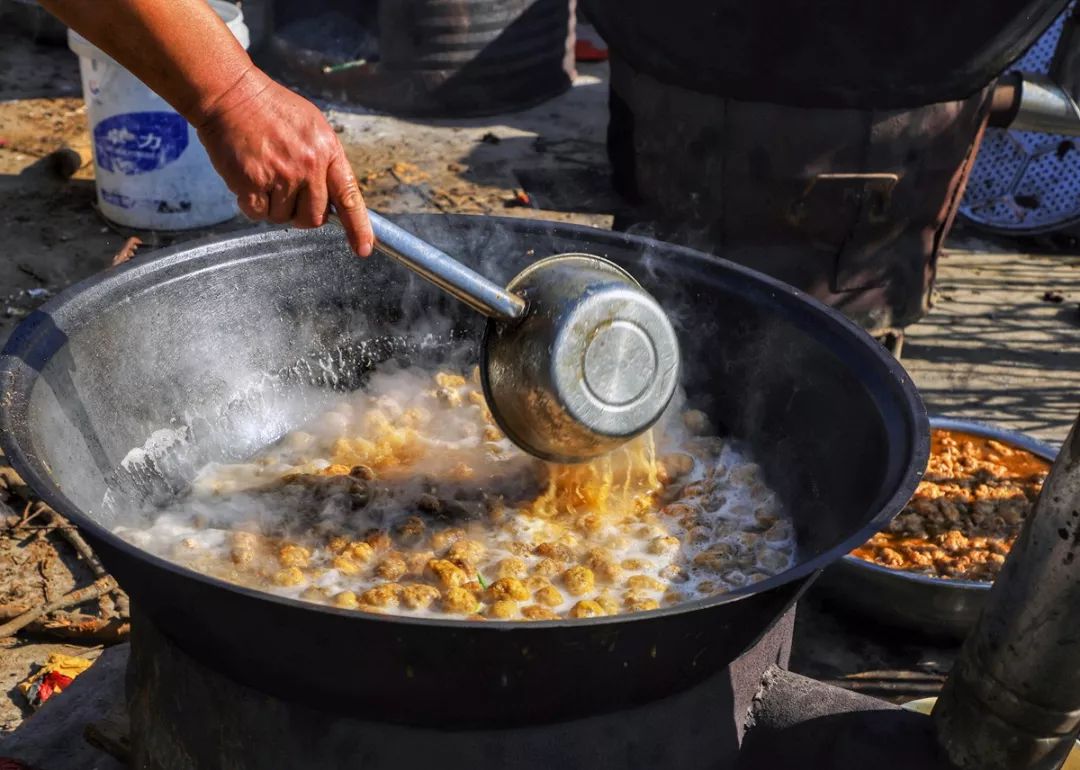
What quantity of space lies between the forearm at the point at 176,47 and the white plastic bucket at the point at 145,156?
363 cm

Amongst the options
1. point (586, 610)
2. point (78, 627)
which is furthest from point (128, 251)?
point (586, 610)

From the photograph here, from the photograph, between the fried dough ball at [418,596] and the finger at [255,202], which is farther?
the fried dough ball at [418,596]

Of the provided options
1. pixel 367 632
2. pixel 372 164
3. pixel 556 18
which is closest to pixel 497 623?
pixel 367 632

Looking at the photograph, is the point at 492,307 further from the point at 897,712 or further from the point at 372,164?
the point at 372,164

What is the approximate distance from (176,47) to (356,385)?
1.18m

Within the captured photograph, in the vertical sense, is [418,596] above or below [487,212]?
above

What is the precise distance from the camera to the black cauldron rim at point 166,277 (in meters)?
1.62

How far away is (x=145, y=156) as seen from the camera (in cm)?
557

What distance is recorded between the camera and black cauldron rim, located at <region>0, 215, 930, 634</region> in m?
1.62

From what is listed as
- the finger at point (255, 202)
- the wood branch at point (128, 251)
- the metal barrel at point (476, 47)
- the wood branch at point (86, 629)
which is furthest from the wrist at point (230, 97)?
the metal barrel at point (476, 47)

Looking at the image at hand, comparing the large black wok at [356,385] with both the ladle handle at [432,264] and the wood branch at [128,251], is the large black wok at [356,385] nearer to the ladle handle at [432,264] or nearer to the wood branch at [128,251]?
the ladle handle at [432,264]

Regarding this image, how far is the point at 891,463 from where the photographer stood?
Result: 2.00m

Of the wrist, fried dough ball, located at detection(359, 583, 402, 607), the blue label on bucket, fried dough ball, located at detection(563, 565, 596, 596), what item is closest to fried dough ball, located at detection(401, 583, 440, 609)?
fried dough ball, located at detection(359, 583, 402, 607)

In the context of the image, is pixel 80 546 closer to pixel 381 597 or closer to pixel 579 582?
pixel 381 597
